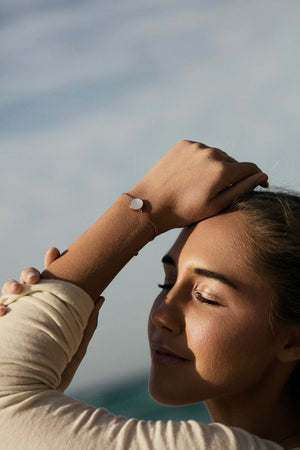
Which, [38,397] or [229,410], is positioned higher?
[38,397]

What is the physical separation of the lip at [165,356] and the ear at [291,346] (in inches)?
16.6

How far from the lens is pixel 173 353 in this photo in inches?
79.7

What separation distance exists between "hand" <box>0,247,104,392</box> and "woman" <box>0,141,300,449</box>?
0.01 metres

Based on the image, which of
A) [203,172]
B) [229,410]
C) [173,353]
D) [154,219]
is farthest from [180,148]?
[229,410]

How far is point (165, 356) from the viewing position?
204 cm

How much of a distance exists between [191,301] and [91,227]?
0.49 metres

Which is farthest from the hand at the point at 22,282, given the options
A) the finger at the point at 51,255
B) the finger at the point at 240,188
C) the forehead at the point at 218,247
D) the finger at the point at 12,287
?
the finger at the point at 240,188

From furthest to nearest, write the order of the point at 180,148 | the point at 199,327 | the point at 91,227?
1. the point at 180,148
2. the point at 91,227
3. the point at 199,327

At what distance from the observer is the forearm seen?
2.00 metres

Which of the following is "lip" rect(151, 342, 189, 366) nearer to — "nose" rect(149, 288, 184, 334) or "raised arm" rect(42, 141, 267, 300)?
"nose" rect(149, 288, 184, 334)

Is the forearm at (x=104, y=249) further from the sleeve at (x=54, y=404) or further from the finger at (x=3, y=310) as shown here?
the finger at (x=3, y=310)

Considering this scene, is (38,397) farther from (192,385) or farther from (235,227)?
(235,227)

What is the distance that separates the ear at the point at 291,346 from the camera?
2131 millimetres

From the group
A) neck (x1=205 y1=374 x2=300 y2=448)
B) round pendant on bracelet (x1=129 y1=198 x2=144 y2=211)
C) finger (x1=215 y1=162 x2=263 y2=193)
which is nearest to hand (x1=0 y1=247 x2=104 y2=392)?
round pendant on bracelet (x1=129 y1=198 x2=144 y2=211)
